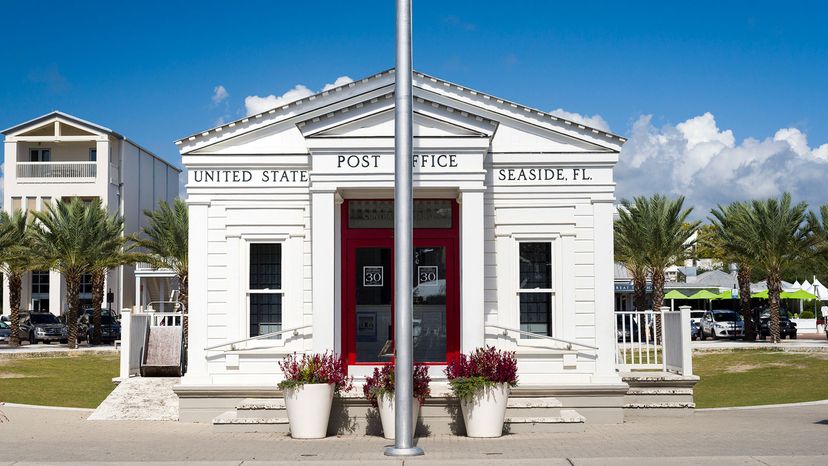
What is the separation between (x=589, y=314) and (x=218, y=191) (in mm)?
6338

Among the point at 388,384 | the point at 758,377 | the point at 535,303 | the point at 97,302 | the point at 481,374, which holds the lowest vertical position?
the point at 758,377

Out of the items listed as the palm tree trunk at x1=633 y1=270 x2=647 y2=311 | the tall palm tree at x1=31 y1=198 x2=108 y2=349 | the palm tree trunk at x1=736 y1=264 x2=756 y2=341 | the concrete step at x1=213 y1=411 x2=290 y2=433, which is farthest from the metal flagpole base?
the palm tree trunk at x1=736 y1=264 x2=756 y2=341

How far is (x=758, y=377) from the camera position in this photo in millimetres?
27859

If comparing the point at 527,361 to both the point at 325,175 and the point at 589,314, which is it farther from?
the point at 325,175

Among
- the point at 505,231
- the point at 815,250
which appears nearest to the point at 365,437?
the point at 505,231

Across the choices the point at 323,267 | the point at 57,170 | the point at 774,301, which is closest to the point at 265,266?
the point at 323,267

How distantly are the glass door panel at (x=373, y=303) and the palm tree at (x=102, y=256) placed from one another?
29753 mm

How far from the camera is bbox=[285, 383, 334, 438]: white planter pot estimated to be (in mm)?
13562

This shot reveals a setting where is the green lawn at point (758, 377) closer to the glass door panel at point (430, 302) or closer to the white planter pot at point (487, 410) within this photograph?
the glass door panel at point (430, 302)

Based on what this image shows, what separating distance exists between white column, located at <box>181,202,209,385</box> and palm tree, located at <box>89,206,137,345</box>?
→ 94.9ft

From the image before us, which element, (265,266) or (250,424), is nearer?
(250,424)

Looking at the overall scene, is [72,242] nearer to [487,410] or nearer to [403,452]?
[487,410]

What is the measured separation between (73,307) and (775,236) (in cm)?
3032

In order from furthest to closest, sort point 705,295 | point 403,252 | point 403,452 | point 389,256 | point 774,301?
1. point 705,295
2. point 774,301
3. point 389,256
4. point 403,252
5. point 403,452
